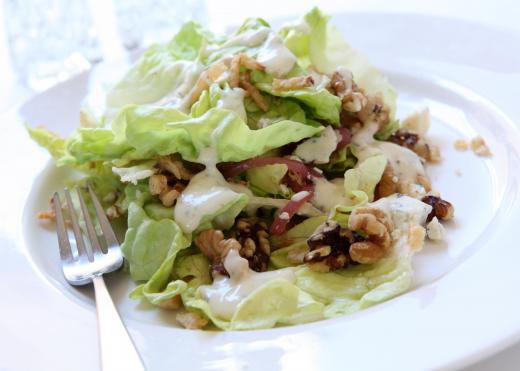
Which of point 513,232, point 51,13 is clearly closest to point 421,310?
point 513,232

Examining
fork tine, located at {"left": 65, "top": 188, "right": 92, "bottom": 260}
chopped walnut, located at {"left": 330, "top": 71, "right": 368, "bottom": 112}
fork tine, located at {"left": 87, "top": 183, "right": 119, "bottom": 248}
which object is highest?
chopped walnut, located at {"left": 330, "top": 71, "right": 368, "bottom": 112}

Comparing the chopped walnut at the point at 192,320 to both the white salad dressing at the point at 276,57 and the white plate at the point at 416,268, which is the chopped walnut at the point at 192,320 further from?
the white salad dressing at the point at 276,57

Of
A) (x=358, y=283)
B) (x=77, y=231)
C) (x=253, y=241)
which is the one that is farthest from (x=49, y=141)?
(x=358, y=283)

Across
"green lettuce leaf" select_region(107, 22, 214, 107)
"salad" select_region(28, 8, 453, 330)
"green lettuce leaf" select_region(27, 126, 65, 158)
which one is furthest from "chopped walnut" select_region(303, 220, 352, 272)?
"green lettuce leaf" select_region(27, 126, 65, 158)

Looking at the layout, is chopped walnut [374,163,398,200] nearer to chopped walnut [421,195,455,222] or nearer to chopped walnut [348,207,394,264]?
chopped walnut [421,195,455,222]

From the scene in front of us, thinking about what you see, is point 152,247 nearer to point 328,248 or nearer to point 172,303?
point 172,303

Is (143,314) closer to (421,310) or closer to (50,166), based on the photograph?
(421,310)

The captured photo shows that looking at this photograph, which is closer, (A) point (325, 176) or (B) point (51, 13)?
(A) point (325, 176)
